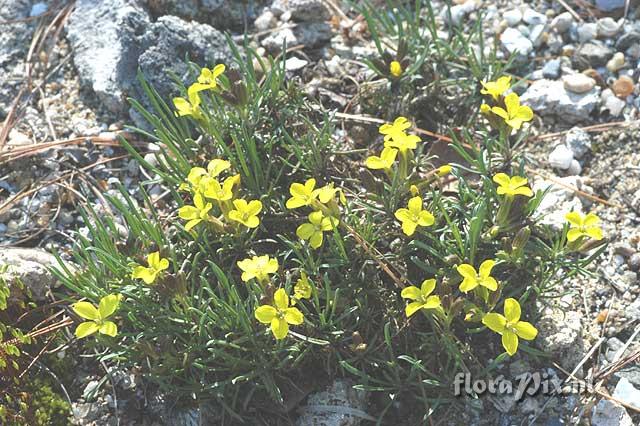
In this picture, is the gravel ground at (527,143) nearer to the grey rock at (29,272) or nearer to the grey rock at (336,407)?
the grey rock at (336,407)

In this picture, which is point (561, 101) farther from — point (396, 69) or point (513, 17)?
point (396, 69)

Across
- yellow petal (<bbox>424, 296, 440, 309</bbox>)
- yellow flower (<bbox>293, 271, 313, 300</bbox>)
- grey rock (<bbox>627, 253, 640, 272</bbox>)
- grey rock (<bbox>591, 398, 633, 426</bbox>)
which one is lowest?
grey rock (<bbox>591, 398, 633, 426</bbox>)

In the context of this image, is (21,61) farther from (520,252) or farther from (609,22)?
(609,22)

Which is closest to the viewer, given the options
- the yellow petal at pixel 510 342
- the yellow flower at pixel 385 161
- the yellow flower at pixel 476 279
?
the yellow petal at pixel 510 342

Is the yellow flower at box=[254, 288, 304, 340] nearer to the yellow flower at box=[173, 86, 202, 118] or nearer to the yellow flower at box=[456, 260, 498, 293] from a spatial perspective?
the yellow flower at box=[456, 260, 498, 293]

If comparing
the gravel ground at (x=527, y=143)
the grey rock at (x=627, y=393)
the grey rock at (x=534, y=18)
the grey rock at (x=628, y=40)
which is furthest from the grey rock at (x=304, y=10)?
the grey rock at (x=627, y=393)

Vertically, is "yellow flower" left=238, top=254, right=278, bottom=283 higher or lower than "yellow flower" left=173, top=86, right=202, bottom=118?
lower

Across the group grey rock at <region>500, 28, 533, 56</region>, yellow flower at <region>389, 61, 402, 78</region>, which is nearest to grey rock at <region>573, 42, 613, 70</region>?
grey rock at <region>500, 28, 533, 56</region>
